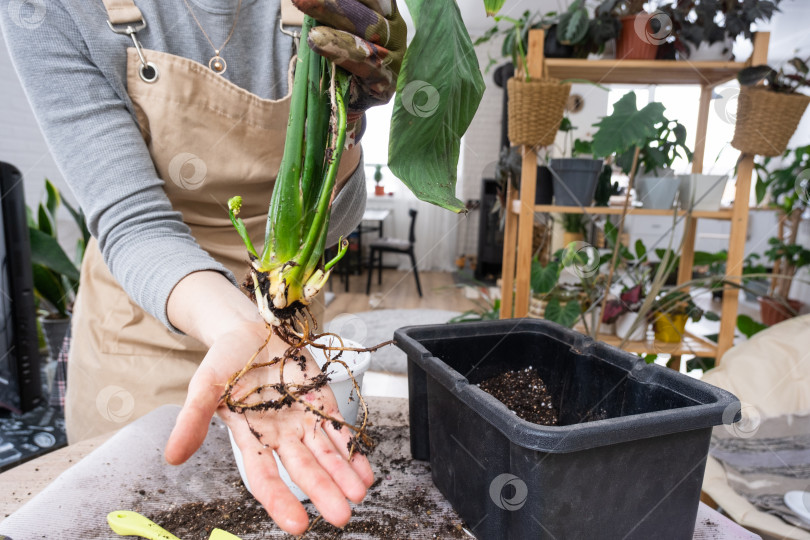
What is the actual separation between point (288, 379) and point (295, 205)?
0.59 feet

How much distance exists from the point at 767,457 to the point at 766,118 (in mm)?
921

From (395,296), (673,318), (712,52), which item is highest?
(712,52)

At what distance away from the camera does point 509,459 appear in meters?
0.47

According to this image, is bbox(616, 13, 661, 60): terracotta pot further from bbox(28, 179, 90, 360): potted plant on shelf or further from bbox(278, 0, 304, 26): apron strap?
bbox(28, 179, 90, 360): potted plant on shelf

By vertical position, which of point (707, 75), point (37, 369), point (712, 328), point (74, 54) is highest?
point (707, 75)

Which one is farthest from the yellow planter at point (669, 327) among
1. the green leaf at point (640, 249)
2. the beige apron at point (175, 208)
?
the beige apron at point (175, 208)

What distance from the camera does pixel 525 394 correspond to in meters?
0.64

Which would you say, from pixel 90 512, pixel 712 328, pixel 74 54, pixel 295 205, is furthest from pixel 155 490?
pixel 712 328

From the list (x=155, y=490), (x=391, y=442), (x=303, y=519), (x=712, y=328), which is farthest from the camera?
(x=712, y=328)

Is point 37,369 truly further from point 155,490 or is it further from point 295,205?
point 295,205

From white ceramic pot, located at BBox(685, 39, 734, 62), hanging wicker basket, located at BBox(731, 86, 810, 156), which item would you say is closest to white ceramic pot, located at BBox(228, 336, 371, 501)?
hanging wicker basket, located at BBox(731, 86, 810, 156)

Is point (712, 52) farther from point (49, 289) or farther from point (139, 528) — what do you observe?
point (49, 289)

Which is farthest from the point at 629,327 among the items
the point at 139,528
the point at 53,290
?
the point at 53,290

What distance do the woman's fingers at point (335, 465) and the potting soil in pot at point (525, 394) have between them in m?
0.23
